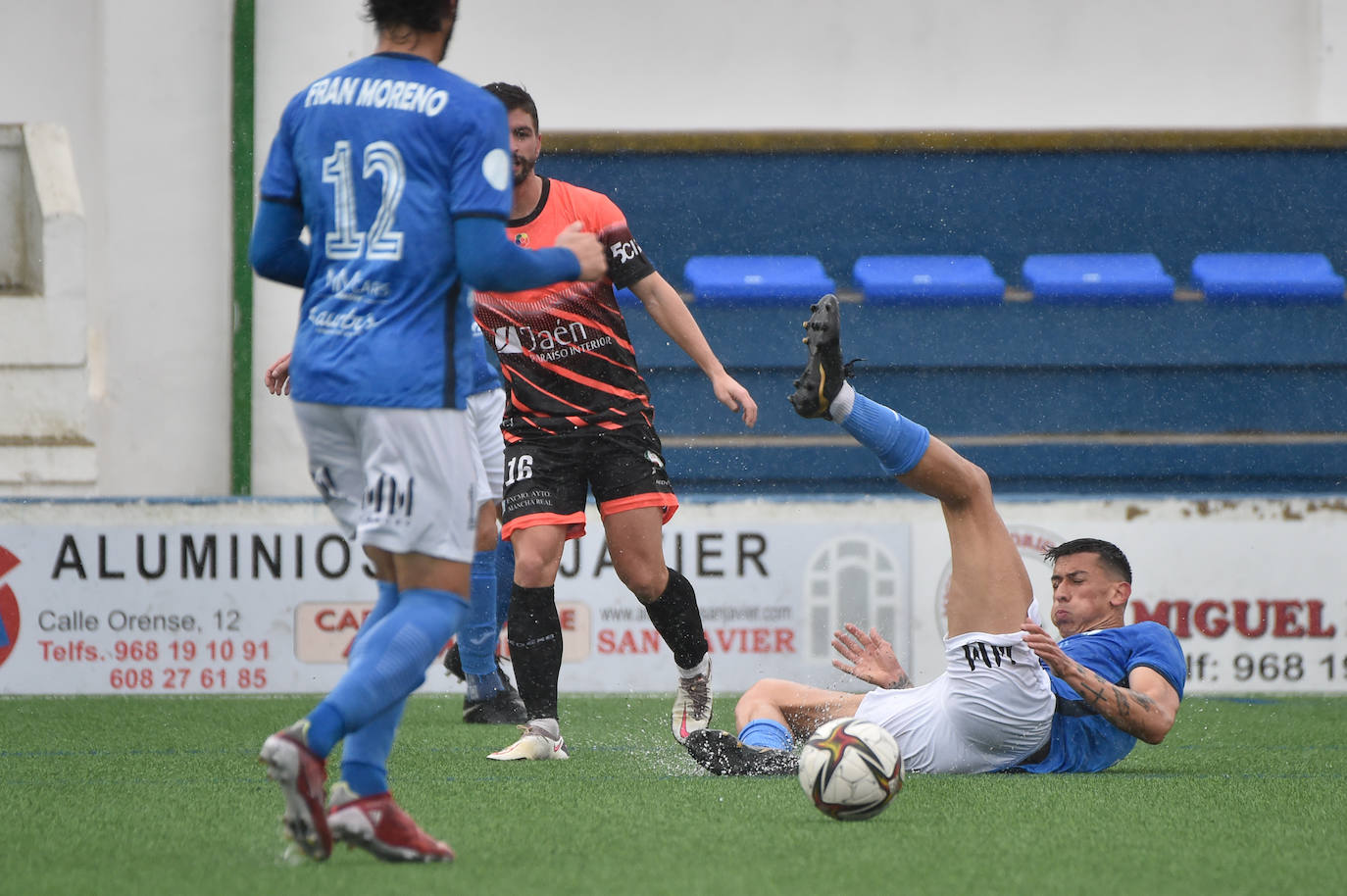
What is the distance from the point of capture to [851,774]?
414cm

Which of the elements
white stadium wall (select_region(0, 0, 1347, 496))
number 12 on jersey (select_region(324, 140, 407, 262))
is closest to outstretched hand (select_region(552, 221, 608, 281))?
Answer: number 12 on jersey (select_region(324, 140, 407, 262))

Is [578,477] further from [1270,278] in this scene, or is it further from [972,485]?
[1270,278]

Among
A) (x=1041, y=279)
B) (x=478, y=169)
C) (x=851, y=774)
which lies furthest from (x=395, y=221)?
(x=1041, y=279)

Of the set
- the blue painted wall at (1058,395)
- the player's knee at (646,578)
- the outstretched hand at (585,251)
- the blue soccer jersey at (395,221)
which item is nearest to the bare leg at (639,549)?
the player's knee at (646,578)

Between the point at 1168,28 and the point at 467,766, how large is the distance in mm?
9930

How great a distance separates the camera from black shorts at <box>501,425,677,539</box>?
579 centimetres

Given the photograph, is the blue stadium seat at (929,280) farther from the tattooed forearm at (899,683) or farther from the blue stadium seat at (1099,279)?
the tattooed forearm at (899,683)

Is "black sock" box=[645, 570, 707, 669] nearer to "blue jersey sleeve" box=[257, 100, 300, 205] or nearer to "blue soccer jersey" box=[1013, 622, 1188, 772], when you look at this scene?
"blue soccer jersey" box=[1013, 622, 1188, 772]

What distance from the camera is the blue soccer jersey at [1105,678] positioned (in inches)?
207

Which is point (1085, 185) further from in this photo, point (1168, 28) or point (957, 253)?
point (1168, 28)

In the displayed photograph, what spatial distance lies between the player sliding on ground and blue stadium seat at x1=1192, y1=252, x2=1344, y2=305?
19.7ft

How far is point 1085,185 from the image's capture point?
11.6 meters

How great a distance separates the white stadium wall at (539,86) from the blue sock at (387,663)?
9.20 metres

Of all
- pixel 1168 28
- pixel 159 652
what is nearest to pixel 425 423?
pixel 159 652
